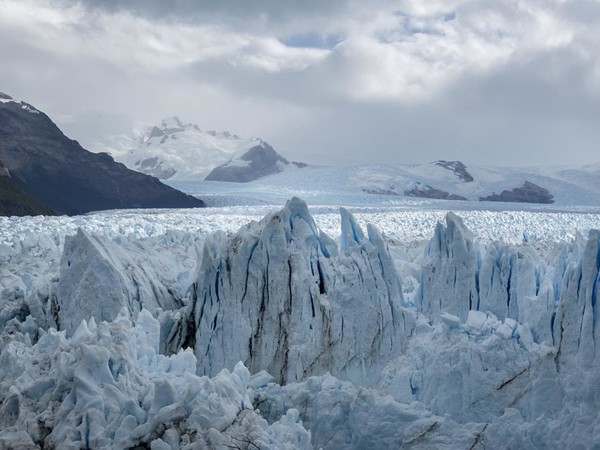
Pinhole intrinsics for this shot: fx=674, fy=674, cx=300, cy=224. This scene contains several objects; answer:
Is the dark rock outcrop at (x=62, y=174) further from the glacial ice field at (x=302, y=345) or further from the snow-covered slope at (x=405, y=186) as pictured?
the glacial ice field at (x=302, y=345)

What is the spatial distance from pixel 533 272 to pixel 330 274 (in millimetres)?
2367

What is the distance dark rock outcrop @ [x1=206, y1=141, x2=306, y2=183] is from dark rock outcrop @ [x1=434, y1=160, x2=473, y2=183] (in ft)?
64.5

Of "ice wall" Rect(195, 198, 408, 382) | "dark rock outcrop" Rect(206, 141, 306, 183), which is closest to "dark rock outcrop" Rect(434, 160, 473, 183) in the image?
"dark rock outcrop" Rect(206, 141, 306, 183)

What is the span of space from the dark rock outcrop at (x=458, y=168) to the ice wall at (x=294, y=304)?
37317 mm

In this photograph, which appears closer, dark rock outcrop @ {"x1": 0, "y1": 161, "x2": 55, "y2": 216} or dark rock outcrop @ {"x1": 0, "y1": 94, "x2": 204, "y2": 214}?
dark rock outcrop @ {"x1": 0, "y1": 161, "x2": 55, "y2": 216}

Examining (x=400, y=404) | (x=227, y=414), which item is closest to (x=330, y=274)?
(x=400, y=404)

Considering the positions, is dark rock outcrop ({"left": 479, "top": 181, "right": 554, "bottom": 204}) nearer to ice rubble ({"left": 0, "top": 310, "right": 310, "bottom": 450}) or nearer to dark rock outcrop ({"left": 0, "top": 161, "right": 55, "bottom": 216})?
dark rock outcrop ({"left": 0, "top": 161, "right": 55, "bottom": 216})

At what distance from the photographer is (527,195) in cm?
3859

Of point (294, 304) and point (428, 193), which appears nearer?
point (294, 304)

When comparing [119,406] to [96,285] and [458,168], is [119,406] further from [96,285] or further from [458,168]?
[458,168]

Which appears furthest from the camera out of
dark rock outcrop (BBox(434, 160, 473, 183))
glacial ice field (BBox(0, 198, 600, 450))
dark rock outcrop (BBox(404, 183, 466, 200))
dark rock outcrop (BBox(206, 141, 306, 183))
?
dark rock outcrop (BBox(206, 141, 306, 183))

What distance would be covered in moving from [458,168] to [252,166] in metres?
24.1

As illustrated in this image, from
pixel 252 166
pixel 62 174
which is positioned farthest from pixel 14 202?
pixel 252 166

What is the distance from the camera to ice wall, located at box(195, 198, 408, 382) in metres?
7.86
